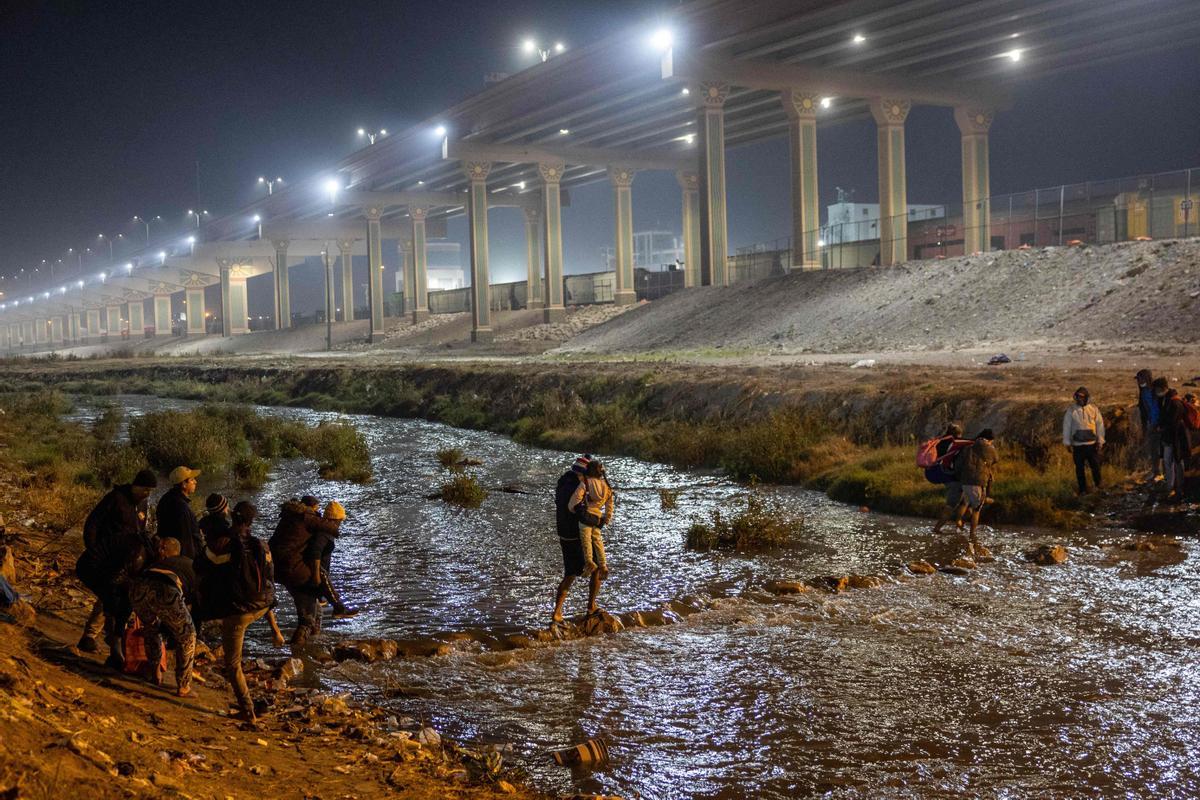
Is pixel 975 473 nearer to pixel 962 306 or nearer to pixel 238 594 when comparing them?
pixel 238 594

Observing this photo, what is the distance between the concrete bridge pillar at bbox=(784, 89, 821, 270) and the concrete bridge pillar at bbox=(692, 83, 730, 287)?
9.64 ft

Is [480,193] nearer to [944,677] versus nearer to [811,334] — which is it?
[811,334]

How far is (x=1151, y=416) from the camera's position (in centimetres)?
1466

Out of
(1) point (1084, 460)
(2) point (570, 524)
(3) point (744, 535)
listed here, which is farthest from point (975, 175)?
(2) point (570, 524)

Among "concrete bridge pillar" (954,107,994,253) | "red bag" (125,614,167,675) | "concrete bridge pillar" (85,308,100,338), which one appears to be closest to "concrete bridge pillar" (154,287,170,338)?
"concrete bridge pillar" (85,308,100,338)

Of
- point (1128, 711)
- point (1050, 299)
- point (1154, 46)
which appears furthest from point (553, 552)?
point (1154, 46)

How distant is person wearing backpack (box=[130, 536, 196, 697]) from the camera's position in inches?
298

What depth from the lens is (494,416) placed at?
33.8 metres

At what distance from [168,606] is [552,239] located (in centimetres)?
5899

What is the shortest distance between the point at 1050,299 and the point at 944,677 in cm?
2651

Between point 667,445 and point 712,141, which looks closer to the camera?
point 667,445

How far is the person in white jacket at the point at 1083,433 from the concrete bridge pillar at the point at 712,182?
105 ft

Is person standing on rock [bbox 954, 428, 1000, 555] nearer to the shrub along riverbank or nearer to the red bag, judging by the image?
the shrub along riverbank

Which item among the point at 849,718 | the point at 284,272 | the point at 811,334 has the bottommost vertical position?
the point at 849,718
